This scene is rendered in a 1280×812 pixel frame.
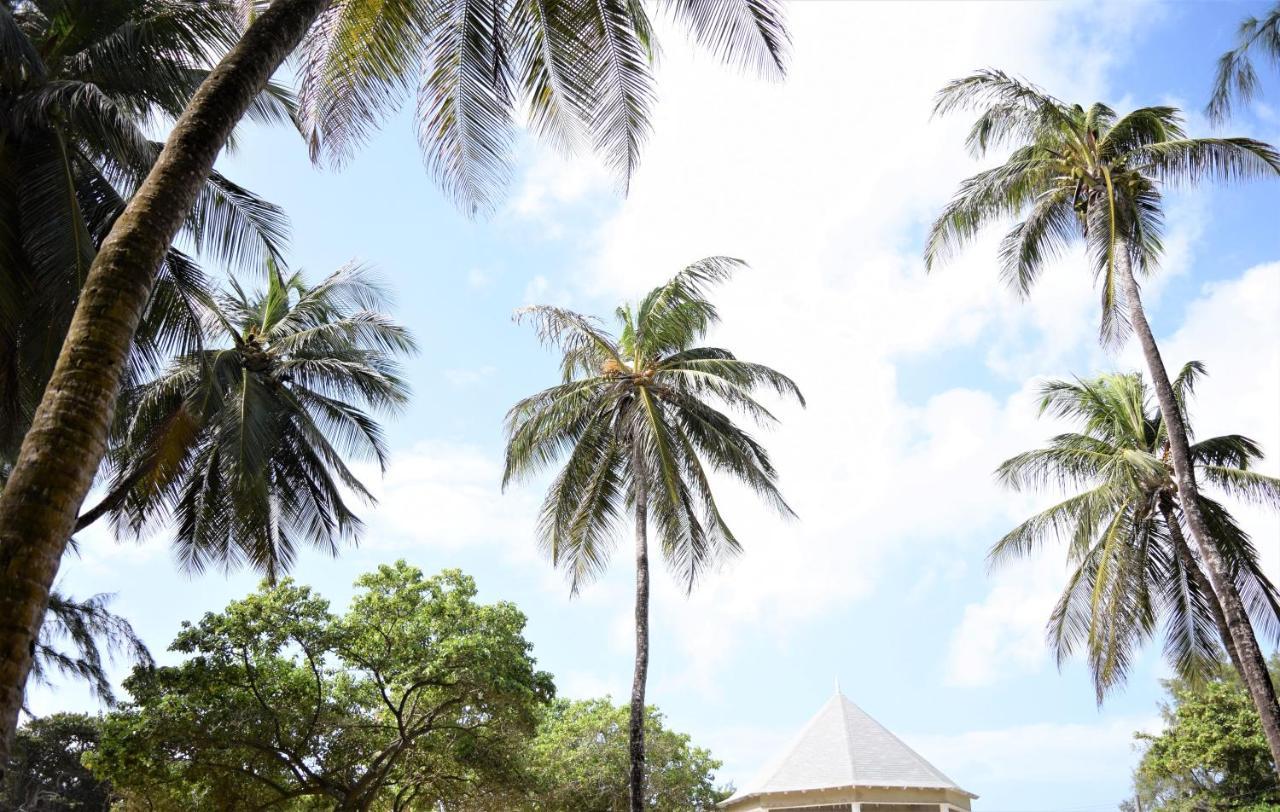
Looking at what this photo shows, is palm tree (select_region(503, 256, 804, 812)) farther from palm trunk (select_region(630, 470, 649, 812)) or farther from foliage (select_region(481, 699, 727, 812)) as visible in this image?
foliage (select_region(481, 699, 727, 812))

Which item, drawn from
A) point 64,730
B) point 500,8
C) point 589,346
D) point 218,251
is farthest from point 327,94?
point 64,730

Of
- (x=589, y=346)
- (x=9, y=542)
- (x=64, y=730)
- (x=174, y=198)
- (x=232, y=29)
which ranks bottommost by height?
(x=9, y=542)

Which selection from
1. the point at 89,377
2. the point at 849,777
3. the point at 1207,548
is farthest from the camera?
the point at 849,777

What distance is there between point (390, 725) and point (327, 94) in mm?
14165

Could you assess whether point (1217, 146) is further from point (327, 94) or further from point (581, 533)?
point (327, 94)

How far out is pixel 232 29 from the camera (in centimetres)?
1034

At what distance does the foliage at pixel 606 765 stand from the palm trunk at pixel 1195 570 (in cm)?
1279

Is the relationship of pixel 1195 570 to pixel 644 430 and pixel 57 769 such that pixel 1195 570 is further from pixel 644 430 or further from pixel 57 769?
pixel 57 769

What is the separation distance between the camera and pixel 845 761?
22.5 m

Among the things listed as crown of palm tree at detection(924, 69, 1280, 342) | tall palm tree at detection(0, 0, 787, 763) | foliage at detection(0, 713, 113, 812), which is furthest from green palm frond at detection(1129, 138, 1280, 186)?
foliage at detection(0, 713, 113, 812)

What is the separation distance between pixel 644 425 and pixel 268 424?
6470mm

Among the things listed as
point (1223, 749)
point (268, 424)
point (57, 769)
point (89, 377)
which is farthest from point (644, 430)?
point (57, 769)

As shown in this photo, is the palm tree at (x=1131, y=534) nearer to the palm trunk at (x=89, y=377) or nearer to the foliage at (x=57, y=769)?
the palm trunk at (x=89, y=377)

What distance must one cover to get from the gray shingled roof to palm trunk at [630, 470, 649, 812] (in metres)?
8.00
